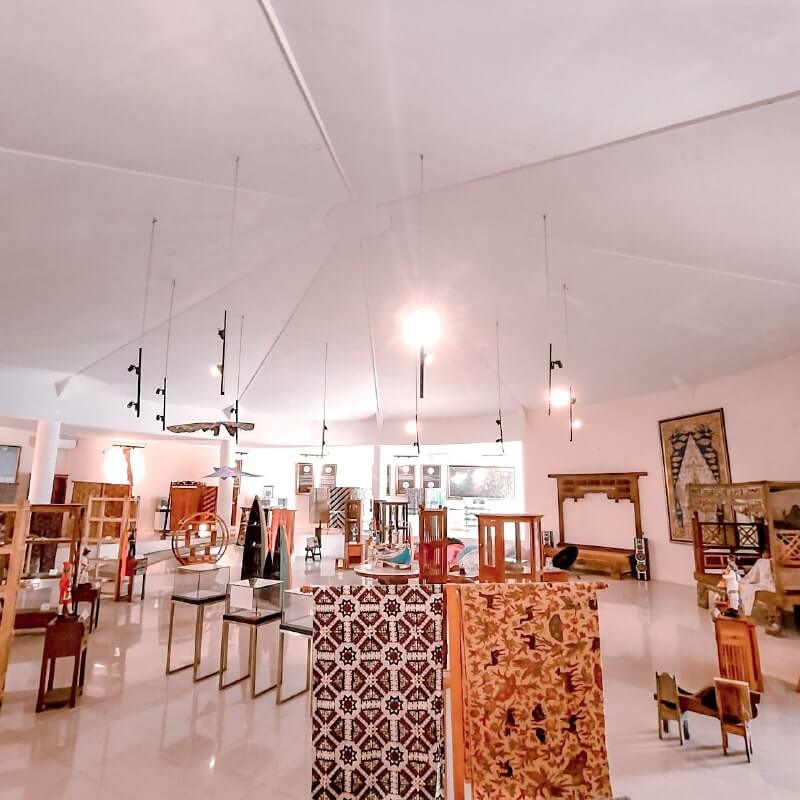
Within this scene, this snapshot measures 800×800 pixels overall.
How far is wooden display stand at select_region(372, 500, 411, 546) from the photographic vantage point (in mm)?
7914

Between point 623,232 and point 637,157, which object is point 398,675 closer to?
point 637,157

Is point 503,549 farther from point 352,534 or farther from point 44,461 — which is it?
point 44,461

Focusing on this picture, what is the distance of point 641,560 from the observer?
28.2 ft

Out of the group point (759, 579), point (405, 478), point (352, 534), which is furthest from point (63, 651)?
point (405, 478)

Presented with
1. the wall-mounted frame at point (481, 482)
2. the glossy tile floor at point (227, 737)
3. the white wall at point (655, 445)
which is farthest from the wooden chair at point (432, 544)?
the wall-mounted frame at point (481, 482)

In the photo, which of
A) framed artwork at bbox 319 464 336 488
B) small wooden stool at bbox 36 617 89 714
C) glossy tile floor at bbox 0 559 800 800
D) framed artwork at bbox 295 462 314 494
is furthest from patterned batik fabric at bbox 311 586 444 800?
framed artwork at bbox 295 462 314 494

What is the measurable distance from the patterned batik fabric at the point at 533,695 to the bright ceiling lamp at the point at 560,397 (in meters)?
7.08

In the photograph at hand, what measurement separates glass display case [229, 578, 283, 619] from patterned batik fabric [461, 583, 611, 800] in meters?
2.13

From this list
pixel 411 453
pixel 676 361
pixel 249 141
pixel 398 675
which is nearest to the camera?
pixel 398 675

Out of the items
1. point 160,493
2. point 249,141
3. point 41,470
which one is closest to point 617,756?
point 249,141

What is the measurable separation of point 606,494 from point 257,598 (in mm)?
7407

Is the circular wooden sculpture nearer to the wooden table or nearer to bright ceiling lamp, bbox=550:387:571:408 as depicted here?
the wooden table

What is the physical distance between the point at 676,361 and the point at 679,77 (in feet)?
18.3

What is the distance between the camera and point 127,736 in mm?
3211
